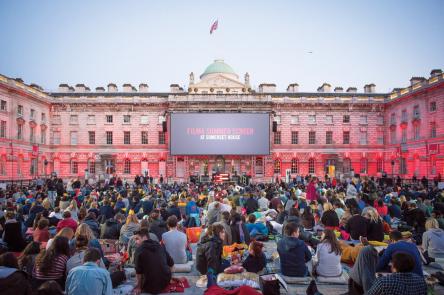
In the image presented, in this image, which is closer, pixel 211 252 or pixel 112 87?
pixel 211 252

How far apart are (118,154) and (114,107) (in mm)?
6210

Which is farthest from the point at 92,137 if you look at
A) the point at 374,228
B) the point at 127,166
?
the point at 374,228

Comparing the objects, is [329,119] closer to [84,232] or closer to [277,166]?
[277,166]

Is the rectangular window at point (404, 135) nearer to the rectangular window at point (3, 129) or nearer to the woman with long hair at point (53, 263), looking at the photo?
the woman with long hair at point (53, 263)

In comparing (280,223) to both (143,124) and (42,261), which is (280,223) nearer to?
(42,261)

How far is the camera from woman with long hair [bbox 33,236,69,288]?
5.90 metres

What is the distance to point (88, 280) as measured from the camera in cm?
508

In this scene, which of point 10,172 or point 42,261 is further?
point 10,172

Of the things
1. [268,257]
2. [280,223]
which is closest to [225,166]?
[280,223]

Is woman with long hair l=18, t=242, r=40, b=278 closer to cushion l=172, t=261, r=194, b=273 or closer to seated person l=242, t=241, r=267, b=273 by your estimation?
cushion l=172, t=261, r=194, b=273

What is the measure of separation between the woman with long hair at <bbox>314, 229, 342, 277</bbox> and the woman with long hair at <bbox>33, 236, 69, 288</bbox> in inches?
208

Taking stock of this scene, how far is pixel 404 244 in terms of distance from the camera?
6.18 metres

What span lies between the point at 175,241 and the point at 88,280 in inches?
133

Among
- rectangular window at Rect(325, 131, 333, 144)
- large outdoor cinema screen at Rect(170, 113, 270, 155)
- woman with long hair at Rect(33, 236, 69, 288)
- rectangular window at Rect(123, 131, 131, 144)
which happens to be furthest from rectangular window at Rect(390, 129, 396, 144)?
woman with long hair at Rect(33, 236, 69, 288)
